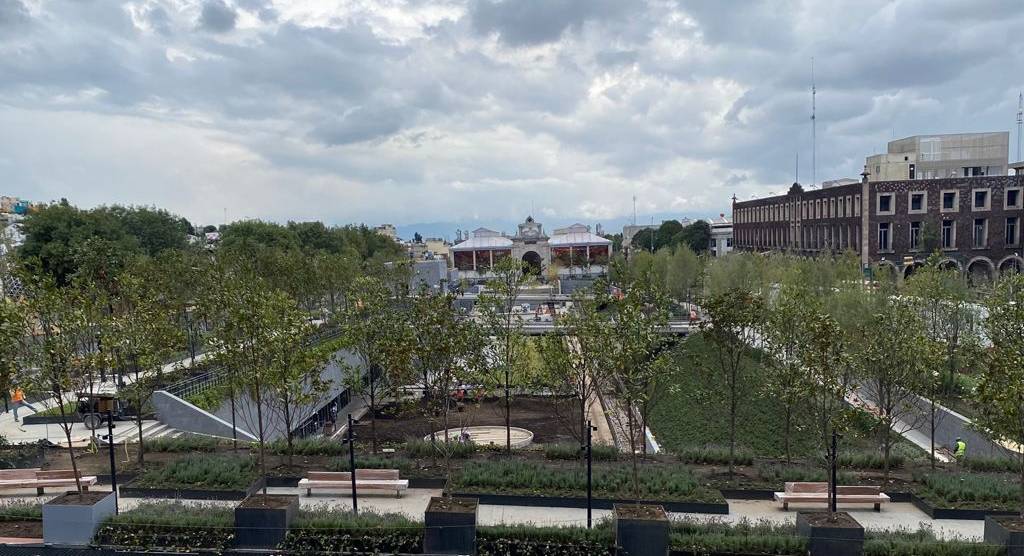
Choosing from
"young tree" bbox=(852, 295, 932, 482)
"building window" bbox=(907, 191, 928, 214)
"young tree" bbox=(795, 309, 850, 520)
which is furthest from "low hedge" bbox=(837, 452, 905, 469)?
"building window" bbox=(907, 191, 928, 214)

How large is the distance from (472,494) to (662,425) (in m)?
12.4

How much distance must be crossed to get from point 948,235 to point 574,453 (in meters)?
51.6

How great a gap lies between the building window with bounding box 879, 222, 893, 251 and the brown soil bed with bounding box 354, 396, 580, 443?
39393mm

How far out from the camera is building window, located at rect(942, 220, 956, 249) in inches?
2116

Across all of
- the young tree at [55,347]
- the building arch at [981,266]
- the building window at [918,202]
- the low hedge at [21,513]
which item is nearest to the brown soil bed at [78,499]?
the young tree at [55,347]

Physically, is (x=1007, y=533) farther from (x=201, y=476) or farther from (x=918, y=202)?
(x=918, y=202)

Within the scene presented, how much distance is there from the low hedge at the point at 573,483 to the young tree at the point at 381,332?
316 cm

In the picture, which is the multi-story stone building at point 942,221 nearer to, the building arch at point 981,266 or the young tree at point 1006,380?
the building arch at point 981,266

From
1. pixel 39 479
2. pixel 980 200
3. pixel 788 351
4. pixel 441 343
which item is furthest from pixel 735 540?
pixel 980 200

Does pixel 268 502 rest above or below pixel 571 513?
above

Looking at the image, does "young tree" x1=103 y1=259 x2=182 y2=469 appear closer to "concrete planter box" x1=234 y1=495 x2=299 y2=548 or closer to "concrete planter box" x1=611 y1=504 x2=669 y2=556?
"concrete planter box" x1=234 y1=495 x2=299 y2=548

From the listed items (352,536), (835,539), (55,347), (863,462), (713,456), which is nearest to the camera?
(835,539)

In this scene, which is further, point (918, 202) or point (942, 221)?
point (918, 202)

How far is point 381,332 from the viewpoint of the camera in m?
17.4
